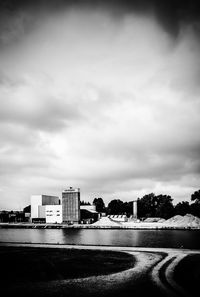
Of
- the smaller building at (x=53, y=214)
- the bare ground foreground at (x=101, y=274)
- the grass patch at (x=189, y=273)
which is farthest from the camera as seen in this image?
the smaller building at (x=53, y=214)

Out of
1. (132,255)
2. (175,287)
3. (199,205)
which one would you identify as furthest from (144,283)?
(199,205)

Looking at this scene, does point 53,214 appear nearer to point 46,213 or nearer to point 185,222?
point 46,213

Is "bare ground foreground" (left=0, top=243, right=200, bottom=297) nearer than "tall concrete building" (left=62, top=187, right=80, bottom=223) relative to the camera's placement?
Yes

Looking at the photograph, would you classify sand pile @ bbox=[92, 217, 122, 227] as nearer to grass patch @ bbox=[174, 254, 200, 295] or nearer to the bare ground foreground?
the bare ground foreground

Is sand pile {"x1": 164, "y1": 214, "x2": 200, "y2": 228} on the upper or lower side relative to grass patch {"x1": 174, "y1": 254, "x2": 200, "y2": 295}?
lower

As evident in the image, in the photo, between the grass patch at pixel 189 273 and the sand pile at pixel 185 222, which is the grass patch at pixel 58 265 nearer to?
the grass patch at pixel 189 273

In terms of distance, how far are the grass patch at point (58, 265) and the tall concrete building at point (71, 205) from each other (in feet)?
485

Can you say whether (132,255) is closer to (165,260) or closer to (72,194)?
(165,260)

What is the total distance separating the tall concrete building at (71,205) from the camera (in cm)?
18562

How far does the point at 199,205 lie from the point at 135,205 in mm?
44204

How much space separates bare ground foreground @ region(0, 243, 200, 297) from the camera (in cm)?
2106

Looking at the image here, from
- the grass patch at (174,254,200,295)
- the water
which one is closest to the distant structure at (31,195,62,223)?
the water

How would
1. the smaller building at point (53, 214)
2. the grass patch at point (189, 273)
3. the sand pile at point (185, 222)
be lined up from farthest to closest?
the smaller building at point (53, 214), the sand pile at point (185, 222), the grass patch at point (189, 273)

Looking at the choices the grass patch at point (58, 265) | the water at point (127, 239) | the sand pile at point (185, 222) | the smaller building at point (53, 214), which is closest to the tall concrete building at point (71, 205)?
the smaller building at point (53, 214)
